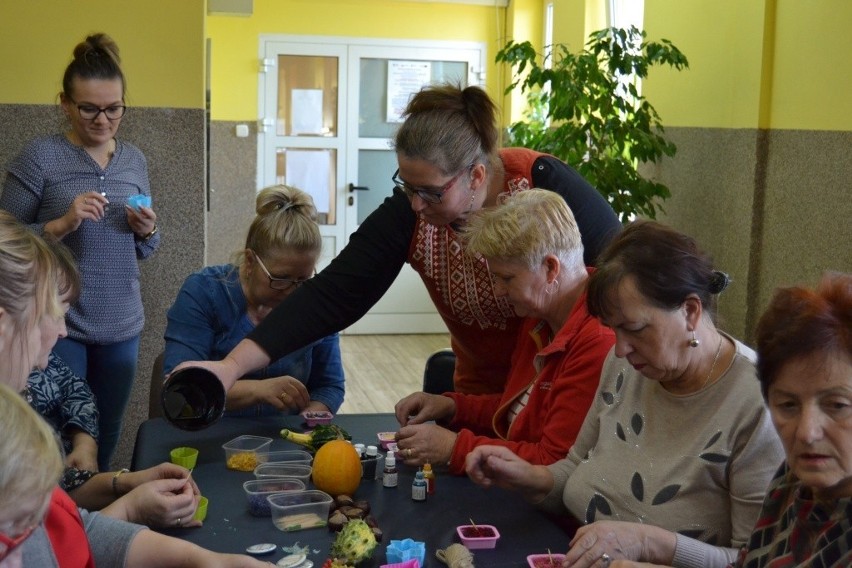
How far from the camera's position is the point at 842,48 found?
3.44 meters

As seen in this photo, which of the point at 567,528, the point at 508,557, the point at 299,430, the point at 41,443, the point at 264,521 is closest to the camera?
the point at 41,443

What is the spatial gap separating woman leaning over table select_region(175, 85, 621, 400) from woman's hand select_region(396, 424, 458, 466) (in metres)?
0.42

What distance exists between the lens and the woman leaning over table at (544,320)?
7.13 ft

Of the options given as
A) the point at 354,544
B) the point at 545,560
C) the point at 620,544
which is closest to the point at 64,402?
the point at 354,544

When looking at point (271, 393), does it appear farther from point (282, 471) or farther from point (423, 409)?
point (282, 471)

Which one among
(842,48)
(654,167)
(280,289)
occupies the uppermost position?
(842,48)

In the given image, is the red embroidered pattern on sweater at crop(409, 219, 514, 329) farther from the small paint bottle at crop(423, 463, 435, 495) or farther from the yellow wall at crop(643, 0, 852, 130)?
the yellow wall at crop(643, 0, 852, 130)

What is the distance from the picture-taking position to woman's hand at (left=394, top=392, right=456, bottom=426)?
100 inches

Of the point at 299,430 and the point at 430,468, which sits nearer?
the point at 430,468

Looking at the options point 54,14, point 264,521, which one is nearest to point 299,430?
point 264,521

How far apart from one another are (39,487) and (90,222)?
2.44 m

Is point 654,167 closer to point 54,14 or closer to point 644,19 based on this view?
point 644,19

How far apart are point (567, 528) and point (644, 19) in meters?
3.89

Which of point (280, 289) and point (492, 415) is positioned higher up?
point (280, 289)
